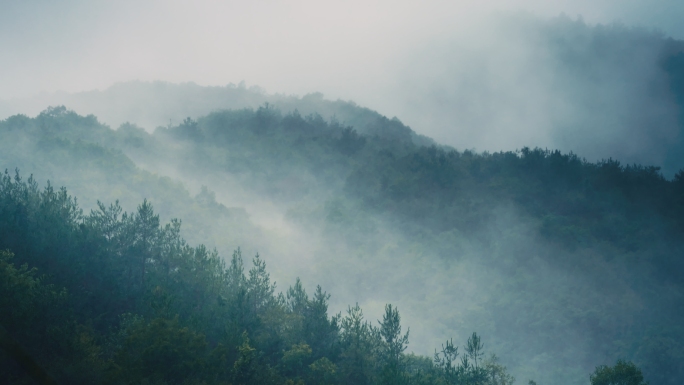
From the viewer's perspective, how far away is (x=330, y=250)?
318 ft

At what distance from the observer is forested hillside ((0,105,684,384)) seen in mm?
32344

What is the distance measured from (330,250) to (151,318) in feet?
222

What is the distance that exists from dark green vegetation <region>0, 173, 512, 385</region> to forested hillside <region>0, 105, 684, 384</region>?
0.48 ft

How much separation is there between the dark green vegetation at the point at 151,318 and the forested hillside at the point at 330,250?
15cm

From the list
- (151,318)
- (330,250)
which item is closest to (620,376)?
(151,318)

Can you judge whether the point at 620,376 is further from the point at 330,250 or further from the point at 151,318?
the point at 330,250

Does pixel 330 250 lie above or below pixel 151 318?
above

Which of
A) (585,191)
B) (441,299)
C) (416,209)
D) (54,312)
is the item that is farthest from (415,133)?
(54,312)

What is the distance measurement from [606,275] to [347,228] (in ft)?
155

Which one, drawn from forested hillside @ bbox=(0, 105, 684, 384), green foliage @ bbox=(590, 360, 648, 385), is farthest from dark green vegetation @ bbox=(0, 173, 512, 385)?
green foliage @ bbox=(590, 360, 648, 385)

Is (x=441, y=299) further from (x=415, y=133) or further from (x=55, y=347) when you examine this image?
(x=415, y=133)

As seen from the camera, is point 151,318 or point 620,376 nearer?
point 151,318

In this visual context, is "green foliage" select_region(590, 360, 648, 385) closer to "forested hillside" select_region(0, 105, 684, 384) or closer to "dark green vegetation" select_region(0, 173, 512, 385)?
"dark green vegetation" select_region(0, 173, 512, 385)

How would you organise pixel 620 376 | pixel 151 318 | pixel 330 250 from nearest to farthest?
pixel 151 318
pixel 620 376
pixel 330 250
